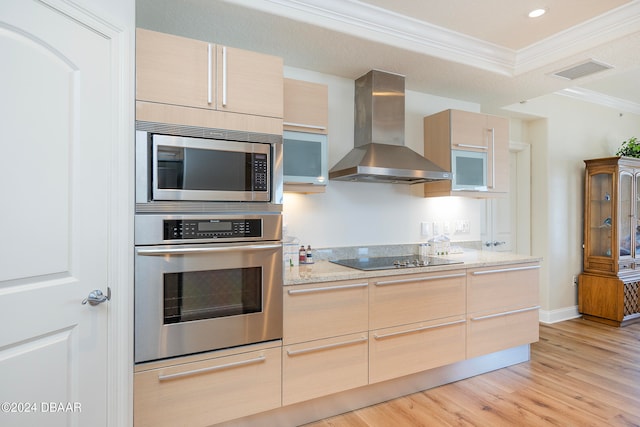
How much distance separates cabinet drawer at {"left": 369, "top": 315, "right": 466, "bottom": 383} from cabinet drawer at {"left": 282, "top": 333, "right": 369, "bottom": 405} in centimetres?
10

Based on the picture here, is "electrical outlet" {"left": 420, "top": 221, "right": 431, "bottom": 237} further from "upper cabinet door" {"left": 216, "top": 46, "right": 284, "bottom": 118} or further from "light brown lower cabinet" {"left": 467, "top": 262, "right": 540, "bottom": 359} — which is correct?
"upper cabinet door" {"left": 216, "top": 46, "right": 284, "bottom": 118}

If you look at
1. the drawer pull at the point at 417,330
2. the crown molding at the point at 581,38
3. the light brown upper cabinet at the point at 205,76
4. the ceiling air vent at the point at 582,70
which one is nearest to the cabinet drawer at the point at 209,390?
the drawer pull at the point at 417,330

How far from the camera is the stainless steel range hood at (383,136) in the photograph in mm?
2609

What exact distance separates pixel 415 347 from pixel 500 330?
0.87 metres

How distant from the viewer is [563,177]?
4.26 metres

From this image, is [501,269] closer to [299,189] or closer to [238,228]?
[299,189]

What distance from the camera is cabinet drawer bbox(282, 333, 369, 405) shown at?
203 centimetres

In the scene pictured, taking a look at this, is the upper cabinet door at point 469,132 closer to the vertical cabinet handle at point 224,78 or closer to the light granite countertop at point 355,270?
the light granite countertop at point 355,270

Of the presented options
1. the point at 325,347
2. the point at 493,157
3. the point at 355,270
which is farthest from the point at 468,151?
→ the point at 325,347

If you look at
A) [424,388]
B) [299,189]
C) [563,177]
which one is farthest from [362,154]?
[563,177]

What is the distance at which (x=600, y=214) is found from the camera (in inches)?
168

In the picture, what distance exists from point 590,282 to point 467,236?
1969 millimetres

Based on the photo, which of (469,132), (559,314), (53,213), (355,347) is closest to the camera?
(53,213)

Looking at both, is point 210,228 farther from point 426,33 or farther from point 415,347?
point 426,33
